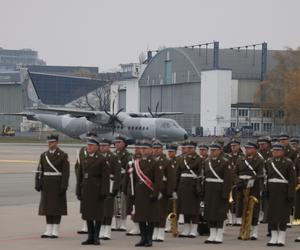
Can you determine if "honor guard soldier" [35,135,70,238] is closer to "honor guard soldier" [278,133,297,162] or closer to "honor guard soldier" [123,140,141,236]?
"honor guard soldier" [123,140,141,236]

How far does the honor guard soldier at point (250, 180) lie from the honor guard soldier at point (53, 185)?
3.21 metres

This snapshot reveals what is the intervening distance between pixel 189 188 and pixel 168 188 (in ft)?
3.57

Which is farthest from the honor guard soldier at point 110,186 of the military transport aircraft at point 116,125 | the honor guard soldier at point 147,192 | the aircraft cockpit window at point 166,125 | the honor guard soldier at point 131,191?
the aircraft cockpit window at point 166,125

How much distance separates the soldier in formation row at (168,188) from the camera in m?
14.7

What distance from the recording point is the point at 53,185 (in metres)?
15.3

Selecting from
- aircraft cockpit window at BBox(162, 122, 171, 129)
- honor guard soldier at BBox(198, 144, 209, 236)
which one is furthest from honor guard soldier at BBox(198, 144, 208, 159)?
aircraft cockpit window at BBox(162, 122, 171, 129)

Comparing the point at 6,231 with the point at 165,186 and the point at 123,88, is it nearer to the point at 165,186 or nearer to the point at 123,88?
the point at 165,186

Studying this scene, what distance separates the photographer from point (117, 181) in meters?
15.1

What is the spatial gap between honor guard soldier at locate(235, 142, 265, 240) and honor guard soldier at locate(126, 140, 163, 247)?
2018 mm

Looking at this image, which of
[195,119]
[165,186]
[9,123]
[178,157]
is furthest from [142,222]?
[9,123]

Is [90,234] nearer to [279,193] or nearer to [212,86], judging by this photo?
[279,193]

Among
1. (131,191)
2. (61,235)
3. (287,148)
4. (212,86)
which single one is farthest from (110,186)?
(212,86)

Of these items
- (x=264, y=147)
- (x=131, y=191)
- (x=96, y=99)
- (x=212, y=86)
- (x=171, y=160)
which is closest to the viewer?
(x=131, y=191)

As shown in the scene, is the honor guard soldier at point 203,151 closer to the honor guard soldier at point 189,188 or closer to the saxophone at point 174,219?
the honor guard soldier at point 189,188
